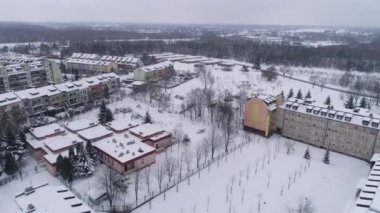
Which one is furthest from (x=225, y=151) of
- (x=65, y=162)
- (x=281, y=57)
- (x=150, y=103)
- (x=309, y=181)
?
(x=281, y=57)

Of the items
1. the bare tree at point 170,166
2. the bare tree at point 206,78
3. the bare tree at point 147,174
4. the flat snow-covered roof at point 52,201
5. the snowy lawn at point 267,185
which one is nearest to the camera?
the flat snow-covered roof at point 52,201

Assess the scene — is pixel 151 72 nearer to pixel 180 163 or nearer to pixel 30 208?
pixel 180 163

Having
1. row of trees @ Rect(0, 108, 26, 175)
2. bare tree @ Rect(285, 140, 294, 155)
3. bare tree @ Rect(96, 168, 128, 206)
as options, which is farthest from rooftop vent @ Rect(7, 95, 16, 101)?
bare tree @ Rect(285, 140, 294, 155)

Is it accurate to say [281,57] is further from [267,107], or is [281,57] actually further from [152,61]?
[267,107]

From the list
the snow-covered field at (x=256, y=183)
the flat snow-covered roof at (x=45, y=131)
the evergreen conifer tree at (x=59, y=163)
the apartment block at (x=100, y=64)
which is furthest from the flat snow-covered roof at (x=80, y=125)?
the apartment block at (x=100, y=64)

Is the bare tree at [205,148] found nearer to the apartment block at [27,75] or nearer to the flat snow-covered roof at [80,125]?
the flat snow-covered roof at [80,125]

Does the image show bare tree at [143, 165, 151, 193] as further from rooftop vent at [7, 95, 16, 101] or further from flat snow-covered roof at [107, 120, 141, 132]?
rooftop vent at [7, 95, 16, 101]
